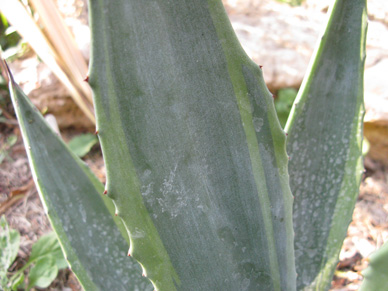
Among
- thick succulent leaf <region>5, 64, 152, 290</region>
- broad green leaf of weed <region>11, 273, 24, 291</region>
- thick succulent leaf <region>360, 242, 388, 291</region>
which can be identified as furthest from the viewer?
broad green leaf of weed <region>11, 273, 24, 291</region>

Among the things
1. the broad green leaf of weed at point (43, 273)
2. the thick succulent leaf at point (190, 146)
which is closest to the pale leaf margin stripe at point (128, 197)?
the thick succulent leaf at point (190, 146)

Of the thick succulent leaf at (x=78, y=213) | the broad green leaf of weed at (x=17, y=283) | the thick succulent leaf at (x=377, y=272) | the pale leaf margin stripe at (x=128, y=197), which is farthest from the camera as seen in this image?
the broad green leaf of weed at (x=17, y=283)

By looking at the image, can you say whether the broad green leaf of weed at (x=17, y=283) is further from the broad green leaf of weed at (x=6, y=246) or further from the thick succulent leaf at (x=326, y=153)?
the thick succulent leaf at (x=326, y=153)

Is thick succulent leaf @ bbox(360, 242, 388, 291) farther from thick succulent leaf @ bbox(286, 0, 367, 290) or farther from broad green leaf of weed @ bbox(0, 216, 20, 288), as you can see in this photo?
broad green leaf of weed @ bbox(0, 216, 20, 288)

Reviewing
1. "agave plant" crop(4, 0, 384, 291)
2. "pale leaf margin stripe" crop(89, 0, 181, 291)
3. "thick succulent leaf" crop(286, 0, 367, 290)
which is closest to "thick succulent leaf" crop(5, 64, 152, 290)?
"agave plant" crop(4, 0, 384, 291)

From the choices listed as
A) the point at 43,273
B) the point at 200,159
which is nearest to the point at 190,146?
the point at 200,159

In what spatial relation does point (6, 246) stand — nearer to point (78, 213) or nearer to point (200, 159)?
point (78, 213)
